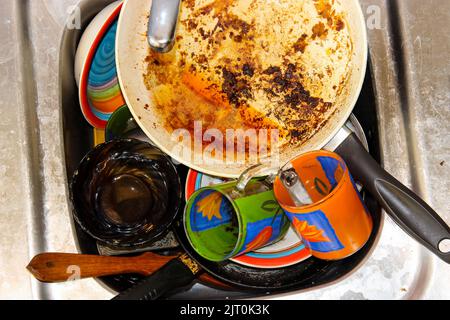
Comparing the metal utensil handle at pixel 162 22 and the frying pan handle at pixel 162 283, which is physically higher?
the metal utensil handle at pixel 162 22

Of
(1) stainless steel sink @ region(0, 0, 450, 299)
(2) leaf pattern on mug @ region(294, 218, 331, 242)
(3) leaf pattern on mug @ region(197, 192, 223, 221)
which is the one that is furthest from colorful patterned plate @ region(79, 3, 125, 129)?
(2) leaf pattern on mug @ region(294, 218, 331, 242)

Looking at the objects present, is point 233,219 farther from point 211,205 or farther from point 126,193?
point 126,193

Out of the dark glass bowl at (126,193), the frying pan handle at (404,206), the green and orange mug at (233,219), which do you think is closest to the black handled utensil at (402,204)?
the frying pan handle at (404,206)

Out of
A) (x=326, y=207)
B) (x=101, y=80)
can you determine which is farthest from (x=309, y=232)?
(x=101, y=80)

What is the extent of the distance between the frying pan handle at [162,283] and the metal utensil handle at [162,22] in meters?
0.26

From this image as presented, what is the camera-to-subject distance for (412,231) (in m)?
0.61

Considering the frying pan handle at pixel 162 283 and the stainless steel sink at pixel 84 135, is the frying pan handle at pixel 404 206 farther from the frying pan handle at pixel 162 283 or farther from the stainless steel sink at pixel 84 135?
the frying pan handle at pixel 162 283

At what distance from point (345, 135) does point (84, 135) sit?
0.35 meters

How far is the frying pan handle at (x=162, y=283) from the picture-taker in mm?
622

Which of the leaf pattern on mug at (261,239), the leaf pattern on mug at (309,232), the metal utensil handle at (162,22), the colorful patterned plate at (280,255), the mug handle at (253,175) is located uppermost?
the metal utensil handle at (162,22)

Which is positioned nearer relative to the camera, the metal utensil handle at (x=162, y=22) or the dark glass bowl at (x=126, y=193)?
the metal utensil handle at (x=162, y=22)

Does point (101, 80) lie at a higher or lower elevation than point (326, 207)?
higher

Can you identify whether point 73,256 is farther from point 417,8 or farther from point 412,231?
point 417,8

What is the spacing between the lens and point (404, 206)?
60 centimetres
